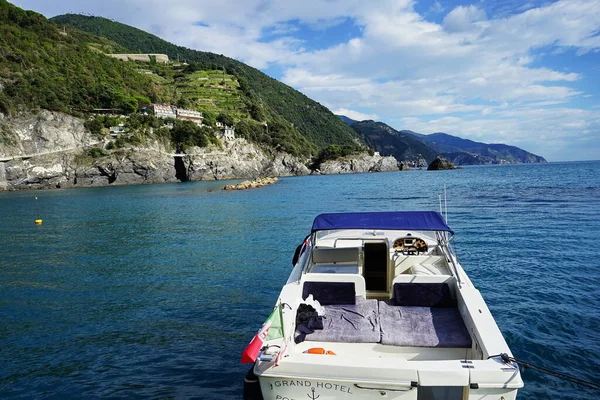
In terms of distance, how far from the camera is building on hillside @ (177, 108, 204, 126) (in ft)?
377

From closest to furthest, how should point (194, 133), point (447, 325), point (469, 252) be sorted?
point (447, 325) < point (469, 252) < point (194, 133)

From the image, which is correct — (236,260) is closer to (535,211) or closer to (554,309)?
(554,309)

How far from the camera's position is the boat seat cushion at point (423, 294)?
26.0ft

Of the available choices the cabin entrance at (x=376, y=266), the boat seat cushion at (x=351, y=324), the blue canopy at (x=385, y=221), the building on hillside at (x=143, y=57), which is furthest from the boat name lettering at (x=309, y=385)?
the building on hillside at (x=143, y=57)

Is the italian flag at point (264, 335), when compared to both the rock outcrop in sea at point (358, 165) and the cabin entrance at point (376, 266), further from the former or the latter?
the rock outcrop in sea at point (358, 165)

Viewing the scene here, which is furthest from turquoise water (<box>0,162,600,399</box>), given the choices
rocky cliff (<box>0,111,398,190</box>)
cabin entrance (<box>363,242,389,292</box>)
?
rocky cliff (<box>0,111,398,190</box>)

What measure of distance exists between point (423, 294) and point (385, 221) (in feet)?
7.21

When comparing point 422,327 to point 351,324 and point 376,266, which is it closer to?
point 351,324

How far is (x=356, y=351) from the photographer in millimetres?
6797

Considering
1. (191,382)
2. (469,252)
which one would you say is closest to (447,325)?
(191,382)

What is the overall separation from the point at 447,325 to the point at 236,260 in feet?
40.0

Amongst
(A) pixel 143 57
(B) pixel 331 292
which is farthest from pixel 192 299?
(A) pixel 143 57

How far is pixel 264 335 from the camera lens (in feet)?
18.8

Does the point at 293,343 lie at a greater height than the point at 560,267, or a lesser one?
greater
